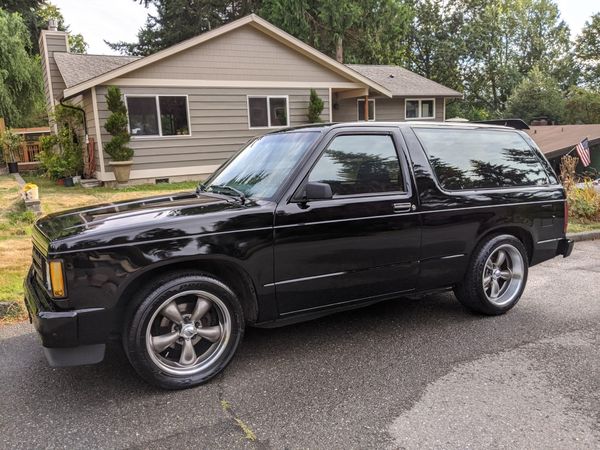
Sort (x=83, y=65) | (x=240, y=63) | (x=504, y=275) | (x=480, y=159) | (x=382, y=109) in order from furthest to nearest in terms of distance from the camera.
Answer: (x=382, y=109)
(x=83, y=65)
(x=240, y=63)
(x=504, y=275)
(x=480, y=159)

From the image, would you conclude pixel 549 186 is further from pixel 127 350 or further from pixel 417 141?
pixel 127 350

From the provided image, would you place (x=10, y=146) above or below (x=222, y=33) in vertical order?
below

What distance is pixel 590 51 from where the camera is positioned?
4462cm

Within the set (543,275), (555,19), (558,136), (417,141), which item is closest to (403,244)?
(417,141)

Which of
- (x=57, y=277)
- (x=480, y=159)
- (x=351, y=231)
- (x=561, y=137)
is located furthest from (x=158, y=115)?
(x=561, y=137)

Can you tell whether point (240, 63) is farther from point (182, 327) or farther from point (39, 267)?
point (182, 327)

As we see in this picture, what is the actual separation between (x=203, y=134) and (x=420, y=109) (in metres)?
11.6

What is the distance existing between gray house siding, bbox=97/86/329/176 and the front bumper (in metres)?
12.4

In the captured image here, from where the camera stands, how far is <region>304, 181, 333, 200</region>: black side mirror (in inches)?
139

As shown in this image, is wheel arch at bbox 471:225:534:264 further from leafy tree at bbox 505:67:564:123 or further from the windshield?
leafy tree at bbox 505:67:564:123

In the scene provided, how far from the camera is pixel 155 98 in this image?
14.8m

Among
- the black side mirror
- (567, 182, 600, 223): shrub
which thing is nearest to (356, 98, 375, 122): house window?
(567, 182, 600, 223): shrub

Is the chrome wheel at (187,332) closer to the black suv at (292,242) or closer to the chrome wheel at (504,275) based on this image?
the black suv at (292,242)

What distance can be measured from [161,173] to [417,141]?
478 inches
